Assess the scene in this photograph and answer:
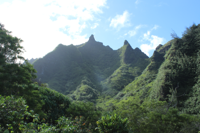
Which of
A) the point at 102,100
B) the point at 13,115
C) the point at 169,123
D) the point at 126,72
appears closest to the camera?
the point at 13,115

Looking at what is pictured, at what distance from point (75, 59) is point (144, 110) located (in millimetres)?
146272


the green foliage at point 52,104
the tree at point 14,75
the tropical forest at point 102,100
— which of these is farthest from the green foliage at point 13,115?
the green foliage at point 52,104

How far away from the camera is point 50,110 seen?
1984 cm

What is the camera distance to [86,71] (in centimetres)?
14300

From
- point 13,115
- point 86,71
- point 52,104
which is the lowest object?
point 52,104

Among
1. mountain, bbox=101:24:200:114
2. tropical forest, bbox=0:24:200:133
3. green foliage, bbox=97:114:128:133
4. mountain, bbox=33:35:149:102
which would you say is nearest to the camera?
tropical forest, bbox=0:24:200:133

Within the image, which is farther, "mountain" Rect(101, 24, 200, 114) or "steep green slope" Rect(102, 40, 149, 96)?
"steep green slope" Rect(102, 40, 149, 96)

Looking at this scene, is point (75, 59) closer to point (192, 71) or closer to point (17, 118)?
point (192, 71)

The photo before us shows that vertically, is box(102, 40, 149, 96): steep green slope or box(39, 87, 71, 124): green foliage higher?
box(102, 40, 149, 96): steep green slope

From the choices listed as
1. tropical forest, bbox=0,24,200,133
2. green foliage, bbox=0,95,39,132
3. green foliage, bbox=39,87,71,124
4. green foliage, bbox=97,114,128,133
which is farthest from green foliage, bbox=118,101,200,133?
green foliage, bbox=39,87,71,124

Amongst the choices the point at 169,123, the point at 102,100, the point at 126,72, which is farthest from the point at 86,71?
the point at 169,123

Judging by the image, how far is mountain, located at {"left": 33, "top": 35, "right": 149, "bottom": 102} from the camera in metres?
109

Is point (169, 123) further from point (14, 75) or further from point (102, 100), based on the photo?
point (102, 100)

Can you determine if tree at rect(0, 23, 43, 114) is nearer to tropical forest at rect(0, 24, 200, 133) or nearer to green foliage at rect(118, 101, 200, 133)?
tropical forest at rect(0, 24, 200, 133)
